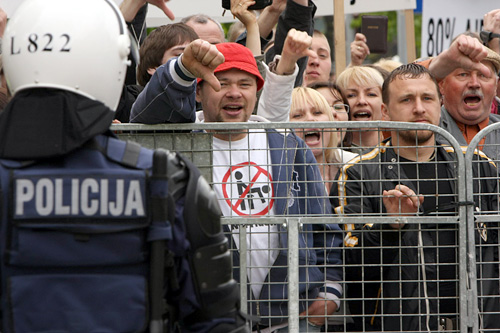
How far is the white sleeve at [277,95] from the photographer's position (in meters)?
4.95

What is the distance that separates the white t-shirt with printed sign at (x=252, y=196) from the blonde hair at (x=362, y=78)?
2.36 meters

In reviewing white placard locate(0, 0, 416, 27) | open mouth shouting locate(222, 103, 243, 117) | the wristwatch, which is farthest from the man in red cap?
white placard locate(0, 0, 416, 27)

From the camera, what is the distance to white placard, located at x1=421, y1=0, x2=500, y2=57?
27.8 feet

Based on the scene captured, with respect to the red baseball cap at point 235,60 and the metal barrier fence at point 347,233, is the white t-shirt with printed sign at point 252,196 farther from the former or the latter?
the red baseball cap at point 235,60

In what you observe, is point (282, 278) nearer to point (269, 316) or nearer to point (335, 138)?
point (269, 316)

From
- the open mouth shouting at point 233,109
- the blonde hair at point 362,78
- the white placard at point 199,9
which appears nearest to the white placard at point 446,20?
the white placard at point 199,9

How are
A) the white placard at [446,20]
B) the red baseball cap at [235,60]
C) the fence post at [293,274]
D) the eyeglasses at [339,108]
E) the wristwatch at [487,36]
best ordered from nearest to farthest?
the fence post at [293,274] → the red baseball cap at [235,60] → the eyeglasses at [339,108] → the wristwatch at [487,36] → the white placard at [446,20]

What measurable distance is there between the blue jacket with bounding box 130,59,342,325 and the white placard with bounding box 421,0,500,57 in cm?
454

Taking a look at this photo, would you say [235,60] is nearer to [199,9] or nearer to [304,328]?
[304,328]

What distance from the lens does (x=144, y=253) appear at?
2.57m

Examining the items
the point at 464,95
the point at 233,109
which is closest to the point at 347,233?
the point at 233,109

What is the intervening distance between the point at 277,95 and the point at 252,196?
3.07 ft

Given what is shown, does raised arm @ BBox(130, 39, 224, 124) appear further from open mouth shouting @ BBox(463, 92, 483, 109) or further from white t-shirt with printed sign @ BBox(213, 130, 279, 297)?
open mouth shouting @ BBox(463, 92, 483, 109)

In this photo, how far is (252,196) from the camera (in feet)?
14.0
